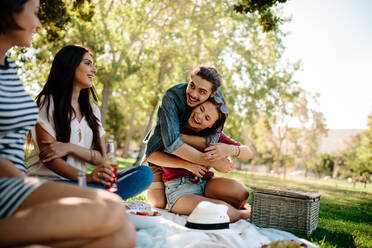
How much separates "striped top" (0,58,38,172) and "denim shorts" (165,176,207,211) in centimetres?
231

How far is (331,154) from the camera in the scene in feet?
145

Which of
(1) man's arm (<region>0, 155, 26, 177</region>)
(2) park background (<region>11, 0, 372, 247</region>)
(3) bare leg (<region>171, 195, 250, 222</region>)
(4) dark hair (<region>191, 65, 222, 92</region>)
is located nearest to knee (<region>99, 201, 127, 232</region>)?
(1) man's arm (<region>0, 155, 26, 177</region>)

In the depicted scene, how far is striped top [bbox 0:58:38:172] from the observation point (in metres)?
1.94

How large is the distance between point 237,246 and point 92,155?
5.39 feet

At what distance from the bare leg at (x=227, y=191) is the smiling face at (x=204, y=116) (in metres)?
0.82

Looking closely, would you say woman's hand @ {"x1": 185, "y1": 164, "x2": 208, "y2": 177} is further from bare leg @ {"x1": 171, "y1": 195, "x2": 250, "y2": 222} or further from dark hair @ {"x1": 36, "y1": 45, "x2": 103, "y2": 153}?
dark hair @ {"x1": 36, "y1": 45, "x2": 103, "y2": 153}

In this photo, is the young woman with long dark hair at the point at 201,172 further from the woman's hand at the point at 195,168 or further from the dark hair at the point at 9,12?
the dark hair at the point at 9,12

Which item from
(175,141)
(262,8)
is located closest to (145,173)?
(175,141)

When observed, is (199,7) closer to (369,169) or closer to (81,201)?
(369,169)

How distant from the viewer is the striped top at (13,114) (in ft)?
6.36

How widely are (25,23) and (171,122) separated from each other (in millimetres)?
2176

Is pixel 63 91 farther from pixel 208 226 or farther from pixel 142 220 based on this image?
pixel 208 226

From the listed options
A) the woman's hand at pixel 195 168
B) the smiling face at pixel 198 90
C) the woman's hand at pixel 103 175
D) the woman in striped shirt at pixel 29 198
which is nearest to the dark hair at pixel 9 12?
the woman in striped shirt at pixel 29 198

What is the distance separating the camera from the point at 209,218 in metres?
3.18
